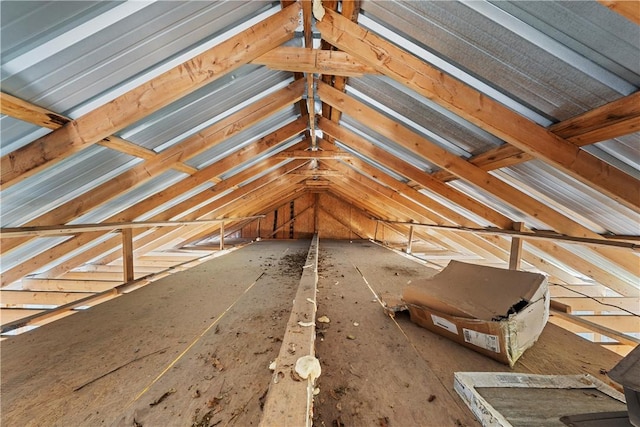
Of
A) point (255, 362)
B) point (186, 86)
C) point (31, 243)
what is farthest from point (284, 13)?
point (31, 243)

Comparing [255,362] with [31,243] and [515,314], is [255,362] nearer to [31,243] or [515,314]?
[515,314]

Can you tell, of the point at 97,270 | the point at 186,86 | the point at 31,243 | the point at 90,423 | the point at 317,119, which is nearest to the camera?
the point at 90,423

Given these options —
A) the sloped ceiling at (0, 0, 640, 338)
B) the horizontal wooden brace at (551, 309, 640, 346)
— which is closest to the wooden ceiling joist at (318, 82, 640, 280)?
the sloped ceiling at (0, 0, 640, 338)

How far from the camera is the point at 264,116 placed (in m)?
2.73

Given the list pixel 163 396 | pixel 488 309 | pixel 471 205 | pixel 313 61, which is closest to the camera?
pixel 163 396

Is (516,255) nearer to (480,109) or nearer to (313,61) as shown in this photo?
(480,109)

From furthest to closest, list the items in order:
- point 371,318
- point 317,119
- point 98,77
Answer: point 317,119 → point 371,318 → point 98,77

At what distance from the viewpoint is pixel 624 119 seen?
1.29 metres

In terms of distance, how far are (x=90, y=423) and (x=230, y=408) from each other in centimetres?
49

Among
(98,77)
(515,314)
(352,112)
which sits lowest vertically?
(515,314)

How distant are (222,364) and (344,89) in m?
2.62

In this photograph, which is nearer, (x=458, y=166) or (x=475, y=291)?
(x=475, y=291)

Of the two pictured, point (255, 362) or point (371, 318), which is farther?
point (371, 318)

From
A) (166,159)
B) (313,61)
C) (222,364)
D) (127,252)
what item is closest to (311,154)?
(166,159)
